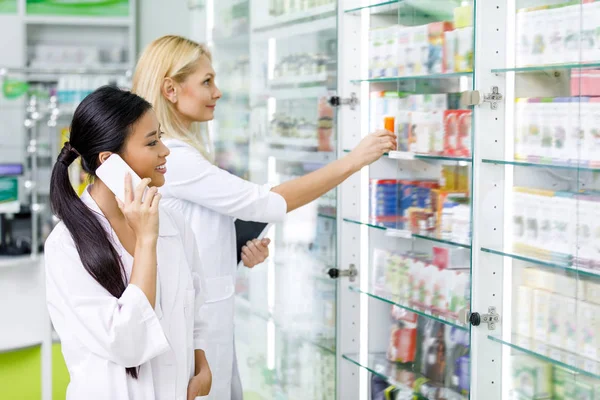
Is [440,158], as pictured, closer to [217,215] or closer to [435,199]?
[435,199]

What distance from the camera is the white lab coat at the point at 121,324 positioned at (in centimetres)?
192

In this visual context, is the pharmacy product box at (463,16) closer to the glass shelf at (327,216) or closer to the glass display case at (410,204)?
the glass display case at (410,204)

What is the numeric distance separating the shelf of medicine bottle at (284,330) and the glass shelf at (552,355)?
3.80ft

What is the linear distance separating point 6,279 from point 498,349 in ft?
8.83

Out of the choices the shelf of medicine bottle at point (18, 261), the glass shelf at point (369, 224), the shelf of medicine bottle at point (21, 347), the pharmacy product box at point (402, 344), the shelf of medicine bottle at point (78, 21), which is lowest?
the shelf of medicine bottle at point (21, 347)

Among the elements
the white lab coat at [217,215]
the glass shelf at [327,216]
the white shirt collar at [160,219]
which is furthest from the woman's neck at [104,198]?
the glass shelf at [327,216]

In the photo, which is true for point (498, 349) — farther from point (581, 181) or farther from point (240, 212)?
point (240, 212)

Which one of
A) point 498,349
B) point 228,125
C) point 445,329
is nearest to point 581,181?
point 498,349

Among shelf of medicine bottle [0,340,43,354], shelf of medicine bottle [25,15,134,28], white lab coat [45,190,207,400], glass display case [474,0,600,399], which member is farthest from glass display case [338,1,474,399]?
shelf of medicine bottle [25,15,134,28]

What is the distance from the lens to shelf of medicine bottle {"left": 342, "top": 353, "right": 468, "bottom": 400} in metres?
3.00

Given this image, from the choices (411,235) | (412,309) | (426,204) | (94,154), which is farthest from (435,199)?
(94,154)

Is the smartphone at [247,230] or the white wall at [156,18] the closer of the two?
the smartphone at [247,230]

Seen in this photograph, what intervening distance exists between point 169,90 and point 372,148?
0.70 meters

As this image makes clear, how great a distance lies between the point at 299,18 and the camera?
3.84 m
